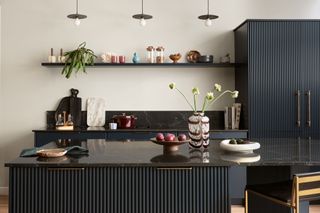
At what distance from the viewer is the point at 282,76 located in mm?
4836

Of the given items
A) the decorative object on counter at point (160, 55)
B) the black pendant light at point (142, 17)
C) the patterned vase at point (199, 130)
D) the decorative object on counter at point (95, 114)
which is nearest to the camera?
the patterned vase at point (199, 130)

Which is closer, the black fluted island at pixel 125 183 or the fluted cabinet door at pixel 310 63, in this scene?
the black fluted island at pixel 125 183

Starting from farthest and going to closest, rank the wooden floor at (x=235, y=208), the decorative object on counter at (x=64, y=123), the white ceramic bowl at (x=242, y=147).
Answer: the decorative object on counter at (x=64, y=123) < the wooden floor at (x=235, y=208) < the white ceramic bowl at (x=242, y=147)

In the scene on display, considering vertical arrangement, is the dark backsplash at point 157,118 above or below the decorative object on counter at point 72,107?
below

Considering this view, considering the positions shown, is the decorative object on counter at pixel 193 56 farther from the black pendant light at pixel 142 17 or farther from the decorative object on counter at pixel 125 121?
the decorative object on counter at pixel 125 121

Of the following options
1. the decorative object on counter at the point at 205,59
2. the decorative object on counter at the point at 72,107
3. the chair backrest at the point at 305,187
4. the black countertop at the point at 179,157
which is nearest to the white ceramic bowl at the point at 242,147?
the black countertop at the point at 179,157

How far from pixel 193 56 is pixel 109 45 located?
1134mm

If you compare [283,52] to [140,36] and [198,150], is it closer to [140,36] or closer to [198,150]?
[140,36]

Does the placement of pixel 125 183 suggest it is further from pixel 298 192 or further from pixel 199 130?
pixel 298 192

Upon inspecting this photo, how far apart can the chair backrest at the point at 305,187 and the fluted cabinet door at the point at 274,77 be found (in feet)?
7.60

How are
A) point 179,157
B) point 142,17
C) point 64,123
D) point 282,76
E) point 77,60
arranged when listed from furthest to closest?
1. point 64,123
2. point 77,60
3. point 142,17
4. point 282,76
5. point 179,157

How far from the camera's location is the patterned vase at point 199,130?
120 inches

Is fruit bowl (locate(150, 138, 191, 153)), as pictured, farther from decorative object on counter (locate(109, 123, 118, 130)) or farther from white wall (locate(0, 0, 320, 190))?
white wall (locate(0, 0, 320, 190))

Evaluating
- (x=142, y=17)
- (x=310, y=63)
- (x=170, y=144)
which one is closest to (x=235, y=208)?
(x=310, y=63)
